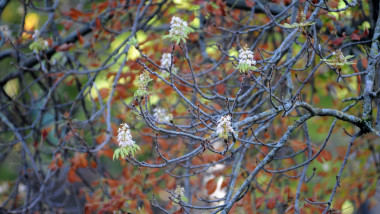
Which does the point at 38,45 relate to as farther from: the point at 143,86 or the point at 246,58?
the point at 246,58

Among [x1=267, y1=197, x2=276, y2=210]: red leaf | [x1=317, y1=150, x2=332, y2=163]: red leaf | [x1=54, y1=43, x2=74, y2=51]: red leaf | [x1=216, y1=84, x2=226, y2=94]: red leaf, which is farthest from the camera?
[x1=54, y1=43, x2=74, y2=51]: red leaf

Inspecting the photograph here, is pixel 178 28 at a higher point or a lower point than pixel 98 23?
lower

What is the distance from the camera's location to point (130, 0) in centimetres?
449

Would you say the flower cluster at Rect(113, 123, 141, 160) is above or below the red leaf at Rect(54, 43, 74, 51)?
below

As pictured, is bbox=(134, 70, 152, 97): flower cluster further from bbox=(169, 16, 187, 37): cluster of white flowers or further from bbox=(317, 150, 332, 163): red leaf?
bbox=(317, 150, 332, 163): red leaf

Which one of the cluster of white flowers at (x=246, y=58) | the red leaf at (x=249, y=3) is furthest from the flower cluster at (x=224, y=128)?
the red leaf at (x=249, y=3)

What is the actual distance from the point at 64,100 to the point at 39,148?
3.09 ft

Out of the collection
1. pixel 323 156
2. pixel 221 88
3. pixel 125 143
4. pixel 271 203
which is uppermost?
pixel 221 88

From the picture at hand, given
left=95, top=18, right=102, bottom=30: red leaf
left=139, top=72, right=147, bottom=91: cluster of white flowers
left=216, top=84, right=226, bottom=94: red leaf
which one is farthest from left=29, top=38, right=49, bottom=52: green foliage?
left=139, top=72, right=147, bottom=91: cluster of white flowers

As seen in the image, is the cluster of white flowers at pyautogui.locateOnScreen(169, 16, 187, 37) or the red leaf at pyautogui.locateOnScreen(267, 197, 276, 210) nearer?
the cluster of white flowers at pyautogui.locateOnScreen(169, 16, 187, 37)

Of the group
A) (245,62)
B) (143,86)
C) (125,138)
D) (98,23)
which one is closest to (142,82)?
(143,86)

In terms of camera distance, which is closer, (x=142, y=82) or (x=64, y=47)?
(x=142, y=82)

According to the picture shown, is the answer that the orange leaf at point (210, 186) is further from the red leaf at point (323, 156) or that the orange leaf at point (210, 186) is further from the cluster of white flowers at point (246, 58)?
the cluster of white flowers at point (246, 58)

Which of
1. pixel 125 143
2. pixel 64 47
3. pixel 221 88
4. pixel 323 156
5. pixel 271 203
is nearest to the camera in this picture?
pixel 125 143
